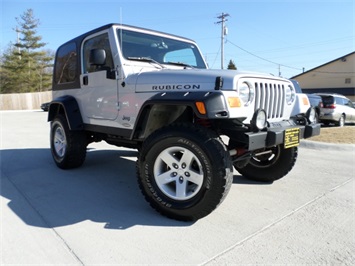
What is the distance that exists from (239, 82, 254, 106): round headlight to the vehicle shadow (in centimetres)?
135

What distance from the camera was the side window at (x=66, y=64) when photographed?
493 cm

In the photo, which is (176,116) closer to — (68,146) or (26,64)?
(68,146)

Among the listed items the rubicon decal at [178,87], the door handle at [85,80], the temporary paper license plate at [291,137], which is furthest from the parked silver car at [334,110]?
the rubicon decal at [178,87]

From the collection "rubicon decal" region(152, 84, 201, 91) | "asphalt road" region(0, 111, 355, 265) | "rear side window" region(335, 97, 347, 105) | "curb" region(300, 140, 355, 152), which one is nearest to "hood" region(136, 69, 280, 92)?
"rubicon decal" region(152, 84, 201, 91)

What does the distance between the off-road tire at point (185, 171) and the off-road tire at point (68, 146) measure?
2007 millimetres

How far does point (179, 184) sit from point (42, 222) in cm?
143

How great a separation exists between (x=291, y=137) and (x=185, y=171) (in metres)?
1.21

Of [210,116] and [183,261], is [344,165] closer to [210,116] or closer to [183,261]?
[210,116]

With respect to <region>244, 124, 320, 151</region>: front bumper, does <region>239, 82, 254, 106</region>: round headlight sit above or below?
above

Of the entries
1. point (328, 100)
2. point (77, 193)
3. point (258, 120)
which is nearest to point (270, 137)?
point (258, 120)

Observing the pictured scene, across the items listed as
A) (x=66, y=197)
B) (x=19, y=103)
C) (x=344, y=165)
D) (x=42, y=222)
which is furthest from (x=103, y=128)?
(x=19, y=103)

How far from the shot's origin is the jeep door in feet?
12.7

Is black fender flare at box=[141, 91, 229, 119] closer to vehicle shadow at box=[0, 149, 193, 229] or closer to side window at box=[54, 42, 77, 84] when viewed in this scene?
vehicle shadow at box=[0, 149, 193, 229]

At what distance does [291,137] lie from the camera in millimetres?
3209
